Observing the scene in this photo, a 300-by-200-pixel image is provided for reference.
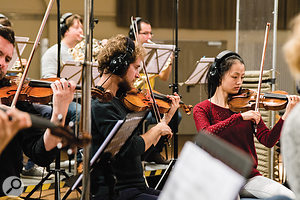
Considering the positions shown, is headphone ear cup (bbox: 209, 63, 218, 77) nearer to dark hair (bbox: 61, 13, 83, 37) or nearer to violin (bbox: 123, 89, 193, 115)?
violin (bbox: 123, 89, 193, 115)

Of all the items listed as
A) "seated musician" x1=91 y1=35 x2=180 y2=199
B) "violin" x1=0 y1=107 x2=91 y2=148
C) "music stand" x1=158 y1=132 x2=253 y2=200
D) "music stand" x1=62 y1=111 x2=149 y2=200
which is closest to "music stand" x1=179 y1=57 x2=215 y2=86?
"seated musician" x1=91 y1=35 x2=180 y2=199

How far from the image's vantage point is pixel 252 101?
251 cm

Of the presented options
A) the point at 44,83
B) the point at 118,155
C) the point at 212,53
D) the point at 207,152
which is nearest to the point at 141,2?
the point at 212,53

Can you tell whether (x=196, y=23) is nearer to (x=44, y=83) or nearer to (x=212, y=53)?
(x=212, y=53)

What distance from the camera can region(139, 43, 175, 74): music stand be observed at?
10.7 ft

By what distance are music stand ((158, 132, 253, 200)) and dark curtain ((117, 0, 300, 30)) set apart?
4.92 metres

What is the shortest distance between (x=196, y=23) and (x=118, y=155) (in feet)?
15.3

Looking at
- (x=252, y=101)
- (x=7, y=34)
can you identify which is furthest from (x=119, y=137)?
(x=252, y=101)

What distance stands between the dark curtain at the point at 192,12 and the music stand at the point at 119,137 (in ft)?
14.0

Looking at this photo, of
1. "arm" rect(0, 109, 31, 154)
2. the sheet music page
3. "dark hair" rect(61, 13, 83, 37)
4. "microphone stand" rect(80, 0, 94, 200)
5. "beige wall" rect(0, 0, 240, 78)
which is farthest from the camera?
"beige wall" rect(0, 0, 240, 78)

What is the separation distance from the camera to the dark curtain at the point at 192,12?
570cm

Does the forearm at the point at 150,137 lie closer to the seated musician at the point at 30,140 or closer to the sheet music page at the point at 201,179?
the seated musician at the point at 30,140

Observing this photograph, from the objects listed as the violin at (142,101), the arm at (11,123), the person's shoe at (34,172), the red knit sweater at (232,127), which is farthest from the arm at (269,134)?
the person's shoe at (34,172)

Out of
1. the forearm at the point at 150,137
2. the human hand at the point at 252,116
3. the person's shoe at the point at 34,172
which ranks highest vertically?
the human hand at the point at 252,116
